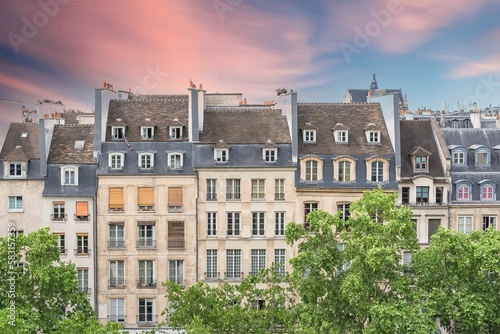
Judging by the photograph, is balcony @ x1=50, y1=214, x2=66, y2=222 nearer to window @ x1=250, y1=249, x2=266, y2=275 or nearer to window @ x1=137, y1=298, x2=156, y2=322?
window @ x1=137, y1=298, x2=156, y2=322

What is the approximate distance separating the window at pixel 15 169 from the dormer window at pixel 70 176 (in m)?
2.68

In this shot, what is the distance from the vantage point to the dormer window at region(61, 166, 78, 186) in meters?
41.5

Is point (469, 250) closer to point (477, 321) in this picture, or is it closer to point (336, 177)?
point (477, 321)

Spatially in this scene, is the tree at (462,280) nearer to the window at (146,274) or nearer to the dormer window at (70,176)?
the window at (146,274)

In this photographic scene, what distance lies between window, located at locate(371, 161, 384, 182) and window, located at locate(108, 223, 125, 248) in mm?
16401

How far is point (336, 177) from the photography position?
137 ft

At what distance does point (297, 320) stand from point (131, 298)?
1306cm

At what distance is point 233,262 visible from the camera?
137 feet

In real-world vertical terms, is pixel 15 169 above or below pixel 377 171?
above

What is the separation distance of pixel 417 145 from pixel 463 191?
431 centimetres

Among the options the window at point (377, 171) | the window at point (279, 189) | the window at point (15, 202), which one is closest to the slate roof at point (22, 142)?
the window at point (15, 202)

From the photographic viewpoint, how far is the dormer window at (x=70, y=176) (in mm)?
41469

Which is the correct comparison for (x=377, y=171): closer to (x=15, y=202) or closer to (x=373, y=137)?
(x=373, y=137)

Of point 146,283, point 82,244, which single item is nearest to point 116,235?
point 82,244
